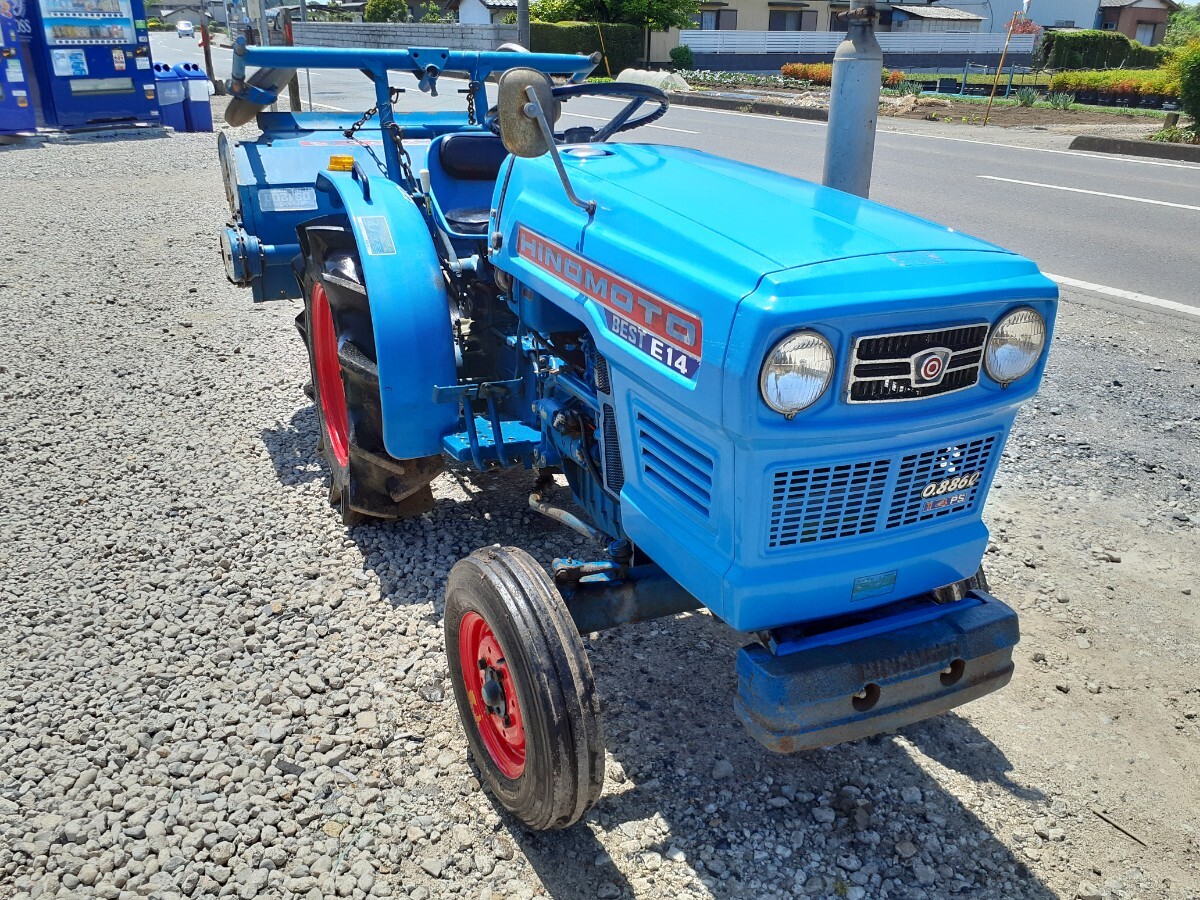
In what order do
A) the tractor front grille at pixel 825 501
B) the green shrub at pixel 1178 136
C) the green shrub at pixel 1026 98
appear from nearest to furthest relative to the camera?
the tractor front grille at pixel 825 501 → the green shrub at pixel 1178 136 → the green shrub at pixel 1026 98

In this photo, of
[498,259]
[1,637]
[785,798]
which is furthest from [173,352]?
[785,798]

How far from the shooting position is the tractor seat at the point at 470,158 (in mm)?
3768

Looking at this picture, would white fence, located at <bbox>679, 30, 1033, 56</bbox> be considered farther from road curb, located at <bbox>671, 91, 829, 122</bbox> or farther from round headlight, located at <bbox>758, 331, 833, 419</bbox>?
round headlight, located at <bbox>758, 331, 833, 419</bbox>

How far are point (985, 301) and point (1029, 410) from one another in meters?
3.40

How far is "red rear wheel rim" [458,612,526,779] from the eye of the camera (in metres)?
2.52

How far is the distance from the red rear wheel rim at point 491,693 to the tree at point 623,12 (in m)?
33.4

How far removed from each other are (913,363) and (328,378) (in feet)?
9.13

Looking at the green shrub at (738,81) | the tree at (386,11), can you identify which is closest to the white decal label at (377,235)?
the green shrub at (738,81)

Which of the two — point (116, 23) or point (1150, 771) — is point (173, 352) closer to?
point (1150, 771)

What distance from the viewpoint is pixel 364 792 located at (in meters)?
2.71

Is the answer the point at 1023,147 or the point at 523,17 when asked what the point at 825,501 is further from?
the point at 523,17

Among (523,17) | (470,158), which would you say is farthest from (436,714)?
(523,17)

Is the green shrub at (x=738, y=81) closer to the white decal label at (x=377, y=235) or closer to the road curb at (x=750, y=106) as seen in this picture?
the road curb at (x=750, y=106)

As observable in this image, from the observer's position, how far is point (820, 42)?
40.3 m
